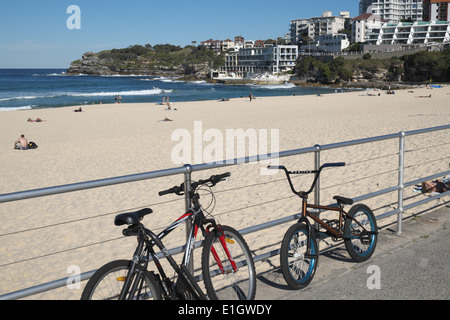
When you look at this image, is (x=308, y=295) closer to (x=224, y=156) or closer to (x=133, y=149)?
(x=224, y=156)

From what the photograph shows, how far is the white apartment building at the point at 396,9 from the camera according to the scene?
18362cm

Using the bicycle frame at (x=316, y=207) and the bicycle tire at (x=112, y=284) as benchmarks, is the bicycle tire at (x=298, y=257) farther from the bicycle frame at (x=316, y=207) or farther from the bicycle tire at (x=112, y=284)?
the bicycle tire at (x=112, y=284)

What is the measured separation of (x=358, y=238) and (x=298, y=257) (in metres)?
0.82

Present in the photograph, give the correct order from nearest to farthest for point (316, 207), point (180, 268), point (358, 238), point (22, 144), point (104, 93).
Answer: point (180, 268), point (316, 207), point (358, 238), point (22, 144), point (104, 93)

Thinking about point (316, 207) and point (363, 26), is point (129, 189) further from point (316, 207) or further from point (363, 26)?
point (363, 26)

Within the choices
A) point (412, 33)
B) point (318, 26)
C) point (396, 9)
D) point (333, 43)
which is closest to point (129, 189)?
point (412, 33)

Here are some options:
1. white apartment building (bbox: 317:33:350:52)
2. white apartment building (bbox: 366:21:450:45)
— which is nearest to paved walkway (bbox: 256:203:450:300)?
white apartment building (bbox: 366:21:450:45)

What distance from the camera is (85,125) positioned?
25516mm

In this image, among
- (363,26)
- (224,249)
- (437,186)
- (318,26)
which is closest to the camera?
(224,249)

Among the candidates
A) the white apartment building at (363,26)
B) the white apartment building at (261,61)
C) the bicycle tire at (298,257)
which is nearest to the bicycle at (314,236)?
the bicycle tire at (298,257)

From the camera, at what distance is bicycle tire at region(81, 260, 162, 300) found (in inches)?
106

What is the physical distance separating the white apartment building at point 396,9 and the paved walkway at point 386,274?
197 meters

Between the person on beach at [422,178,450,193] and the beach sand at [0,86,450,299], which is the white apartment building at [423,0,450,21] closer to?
the beach sand at [0,86,450,299]

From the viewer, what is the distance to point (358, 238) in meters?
4.34
